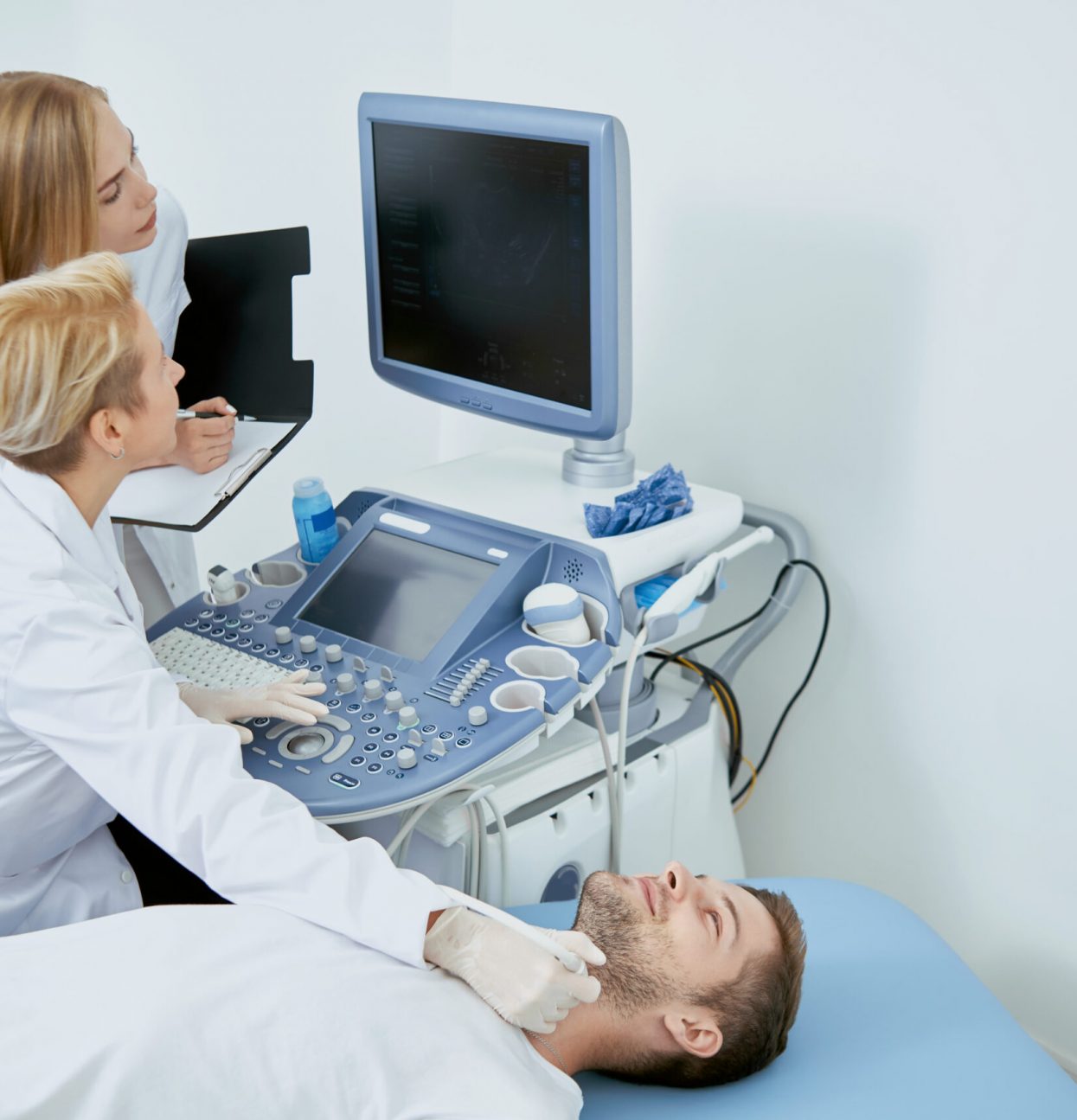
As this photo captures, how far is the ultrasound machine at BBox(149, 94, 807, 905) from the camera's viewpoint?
1.32 m

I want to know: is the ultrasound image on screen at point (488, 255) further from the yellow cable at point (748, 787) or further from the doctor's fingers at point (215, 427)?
the yellow cable at point (748, 787)

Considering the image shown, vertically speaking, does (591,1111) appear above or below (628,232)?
below

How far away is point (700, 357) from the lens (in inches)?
75.7

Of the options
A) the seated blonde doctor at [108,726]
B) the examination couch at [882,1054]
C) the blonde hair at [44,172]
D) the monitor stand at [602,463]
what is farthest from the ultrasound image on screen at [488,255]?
the examination couch at [882,1054]

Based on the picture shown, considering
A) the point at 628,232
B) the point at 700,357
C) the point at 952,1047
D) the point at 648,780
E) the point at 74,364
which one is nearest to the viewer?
the point at 74,364

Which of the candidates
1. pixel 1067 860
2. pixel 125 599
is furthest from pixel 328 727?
pixel 1067 860

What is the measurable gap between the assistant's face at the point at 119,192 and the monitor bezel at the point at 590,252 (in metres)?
0.31

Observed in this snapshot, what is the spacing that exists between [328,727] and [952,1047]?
80 centimetres

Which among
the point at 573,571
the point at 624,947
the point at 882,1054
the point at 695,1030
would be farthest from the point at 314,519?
the point at 882,1054

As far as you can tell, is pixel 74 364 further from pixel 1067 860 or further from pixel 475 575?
pixel 1067 860

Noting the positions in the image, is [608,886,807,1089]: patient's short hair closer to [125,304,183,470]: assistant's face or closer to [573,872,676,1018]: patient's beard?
[573,872,676,1018]: patient's beard

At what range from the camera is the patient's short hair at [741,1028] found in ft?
3.95

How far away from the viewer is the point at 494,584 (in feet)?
4.78

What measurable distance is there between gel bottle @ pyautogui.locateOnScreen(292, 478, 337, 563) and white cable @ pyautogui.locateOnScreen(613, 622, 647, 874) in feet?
1.58
